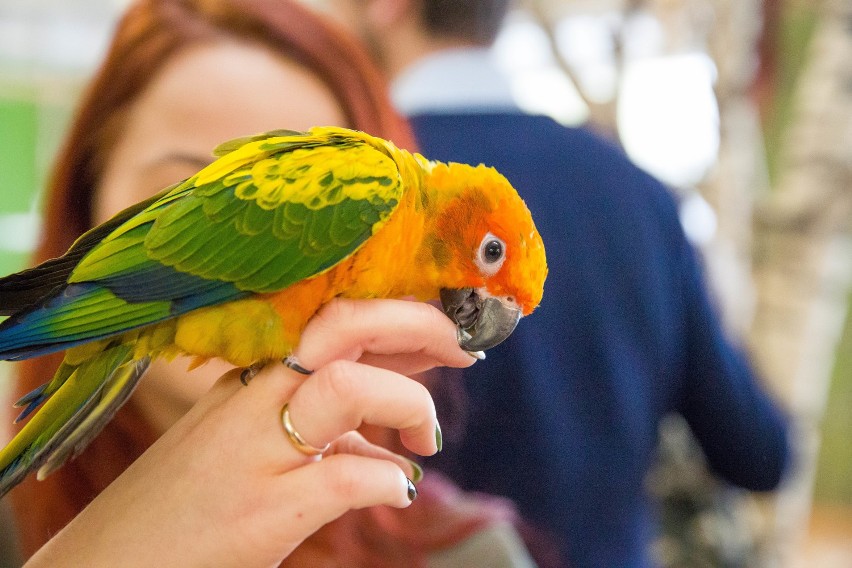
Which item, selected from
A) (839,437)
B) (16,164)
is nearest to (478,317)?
(16,164)

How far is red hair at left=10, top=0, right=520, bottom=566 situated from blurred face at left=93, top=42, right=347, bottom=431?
1 centimetres

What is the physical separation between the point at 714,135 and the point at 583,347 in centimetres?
62

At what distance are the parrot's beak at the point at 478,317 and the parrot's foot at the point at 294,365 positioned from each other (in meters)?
0.12

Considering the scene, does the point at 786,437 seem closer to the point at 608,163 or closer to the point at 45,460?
the point at 608,163

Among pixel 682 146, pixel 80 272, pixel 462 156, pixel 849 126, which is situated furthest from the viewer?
pixel 849 126

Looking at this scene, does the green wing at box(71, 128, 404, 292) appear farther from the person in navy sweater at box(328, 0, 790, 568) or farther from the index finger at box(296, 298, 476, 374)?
the person in navy sweater at box(328, 0, 790, 568)

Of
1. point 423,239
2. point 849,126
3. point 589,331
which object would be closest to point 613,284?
point 589,331

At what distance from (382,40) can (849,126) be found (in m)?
1.17

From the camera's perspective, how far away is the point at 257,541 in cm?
47

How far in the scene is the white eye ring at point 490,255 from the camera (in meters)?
0.49

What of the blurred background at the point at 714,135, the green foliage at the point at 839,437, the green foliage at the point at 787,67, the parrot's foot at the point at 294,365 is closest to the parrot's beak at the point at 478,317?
the parrot's foot at the point at 294,365

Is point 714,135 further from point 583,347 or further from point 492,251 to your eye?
point 492,251

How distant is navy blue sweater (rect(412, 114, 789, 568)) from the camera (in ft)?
2.47

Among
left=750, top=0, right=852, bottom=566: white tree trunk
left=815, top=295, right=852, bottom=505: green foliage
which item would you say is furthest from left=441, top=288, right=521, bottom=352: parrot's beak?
left=815, top=295, right=852, bottom=505: green foliage
